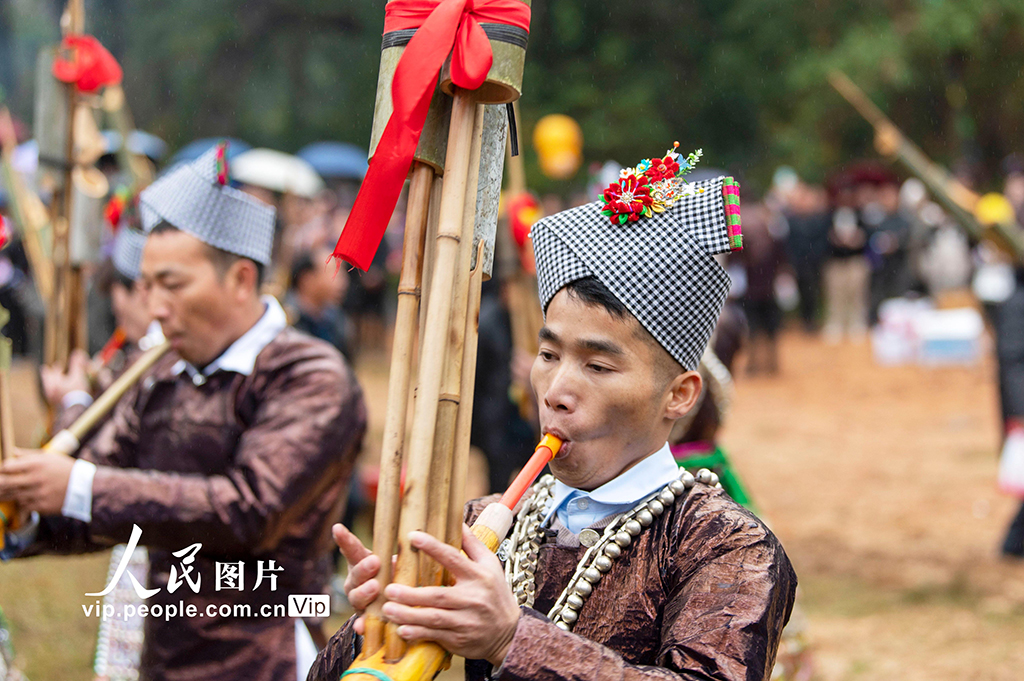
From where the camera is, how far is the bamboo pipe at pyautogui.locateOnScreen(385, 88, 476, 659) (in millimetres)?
1365

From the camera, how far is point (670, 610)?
64.4 inches

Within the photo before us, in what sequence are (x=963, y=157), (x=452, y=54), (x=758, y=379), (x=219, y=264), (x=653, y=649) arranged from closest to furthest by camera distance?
1. (x=452, y=54)
2. (x=653, y=649)
3. (x=219, y=264)
4. (x=758, y=379)
5. (x=963, y=157)

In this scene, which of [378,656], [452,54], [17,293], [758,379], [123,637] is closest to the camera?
[378,656]

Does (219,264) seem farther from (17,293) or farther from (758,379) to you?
(758,379)

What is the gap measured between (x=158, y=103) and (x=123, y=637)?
19.3 m

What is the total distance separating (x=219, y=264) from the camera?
2.99 m

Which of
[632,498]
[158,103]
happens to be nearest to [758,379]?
[632,498]

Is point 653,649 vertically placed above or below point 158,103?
below

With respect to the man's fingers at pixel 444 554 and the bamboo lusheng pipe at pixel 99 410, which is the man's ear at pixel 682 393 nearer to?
the man's fingers at pixel 444 554

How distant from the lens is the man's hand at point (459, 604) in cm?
129

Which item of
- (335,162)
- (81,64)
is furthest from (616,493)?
(335,162)

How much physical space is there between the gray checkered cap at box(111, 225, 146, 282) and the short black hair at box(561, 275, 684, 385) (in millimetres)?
3064

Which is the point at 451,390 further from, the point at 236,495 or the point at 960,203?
the point at 960,203

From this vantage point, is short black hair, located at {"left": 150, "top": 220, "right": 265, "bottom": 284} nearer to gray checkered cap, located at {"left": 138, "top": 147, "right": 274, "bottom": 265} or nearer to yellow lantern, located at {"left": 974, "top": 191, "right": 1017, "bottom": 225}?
gray checkered cap, located at {"left": 138, "top": 147, "right": 274, "bottom": 265}
